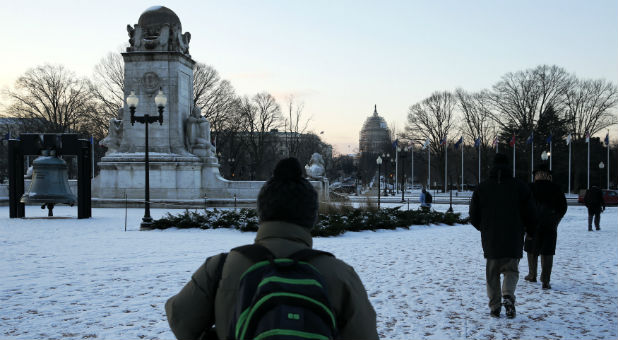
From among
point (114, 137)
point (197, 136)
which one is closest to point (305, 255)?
point (197, 136)

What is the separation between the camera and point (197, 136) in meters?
30.5

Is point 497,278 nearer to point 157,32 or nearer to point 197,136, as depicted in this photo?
point 197,136

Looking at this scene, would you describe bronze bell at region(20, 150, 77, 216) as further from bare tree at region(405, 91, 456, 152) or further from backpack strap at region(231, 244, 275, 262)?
bare tree at region(405, 91, 456, 152)

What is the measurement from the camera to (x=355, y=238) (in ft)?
51.1

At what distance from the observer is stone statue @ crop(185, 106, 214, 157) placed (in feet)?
98.7

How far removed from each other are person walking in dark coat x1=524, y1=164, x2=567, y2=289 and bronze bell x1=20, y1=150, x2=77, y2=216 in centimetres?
1699

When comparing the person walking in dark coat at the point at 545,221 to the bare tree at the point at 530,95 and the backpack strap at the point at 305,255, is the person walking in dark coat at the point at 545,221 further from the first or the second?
the bare tree at the point at 530,95

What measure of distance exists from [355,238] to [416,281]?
683cm

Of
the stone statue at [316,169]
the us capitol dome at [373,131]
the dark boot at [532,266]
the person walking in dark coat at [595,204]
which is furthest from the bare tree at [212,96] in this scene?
the us capitol dome at [373,131]

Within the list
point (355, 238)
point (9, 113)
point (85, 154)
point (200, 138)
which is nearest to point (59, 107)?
point (9, 113)

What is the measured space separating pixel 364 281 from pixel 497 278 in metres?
2.50

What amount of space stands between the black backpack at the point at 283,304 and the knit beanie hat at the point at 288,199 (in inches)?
12.9

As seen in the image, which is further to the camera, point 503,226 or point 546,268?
point 546,268

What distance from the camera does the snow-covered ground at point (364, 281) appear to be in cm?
597
